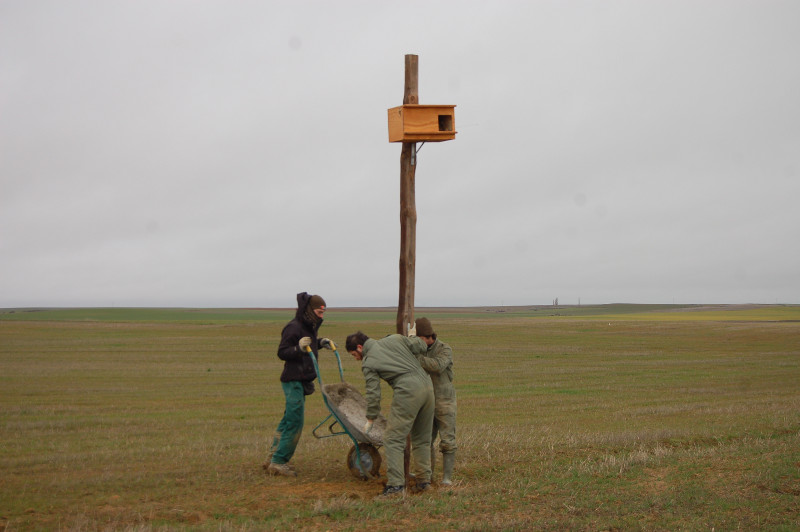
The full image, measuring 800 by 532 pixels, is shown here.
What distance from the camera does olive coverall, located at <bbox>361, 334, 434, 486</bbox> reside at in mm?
8281

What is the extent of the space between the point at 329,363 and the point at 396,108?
22.6 meters

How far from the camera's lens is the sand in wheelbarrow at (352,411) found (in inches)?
344

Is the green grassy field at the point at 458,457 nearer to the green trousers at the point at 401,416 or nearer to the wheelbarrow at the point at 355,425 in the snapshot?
the wheelbarrow at the point at 355,425

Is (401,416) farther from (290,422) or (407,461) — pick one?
(290,422)

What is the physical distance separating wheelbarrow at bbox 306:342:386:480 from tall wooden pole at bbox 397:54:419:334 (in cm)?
114

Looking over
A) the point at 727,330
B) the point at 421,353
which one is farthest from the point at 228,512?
the point at 727,330

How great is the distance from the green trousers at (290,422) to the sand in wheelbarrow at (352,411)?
0.35 m

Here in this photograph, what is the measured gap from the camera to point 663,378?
24547 mm

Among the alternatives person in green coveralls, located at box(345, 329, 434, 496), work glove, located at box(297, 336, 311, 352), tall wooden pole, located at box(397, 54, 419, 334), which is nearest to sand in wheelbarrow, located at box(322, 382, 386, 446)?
person in green coveralls, located at box(345, 329, 434, 496)

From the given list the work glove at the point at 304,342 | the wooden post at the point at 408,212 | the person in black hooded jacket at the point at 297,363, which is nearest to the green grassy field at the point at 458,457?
the person in black hooded jacket at the point at 297,363

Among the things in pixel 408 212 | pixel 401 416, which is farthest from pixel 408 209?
pixel 401 416

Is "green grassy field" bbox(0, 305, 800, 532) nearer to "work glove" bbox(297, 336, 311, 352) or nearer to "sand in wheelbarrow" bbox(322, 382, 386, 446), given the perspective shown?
"sand in wheelbarrow" bbox(322, 382, 386, 446)

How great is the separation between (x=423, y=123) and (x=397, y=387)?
11.2 ft

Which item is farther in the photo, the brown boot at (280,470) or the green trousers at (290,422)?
the brown boot at (280,470)
